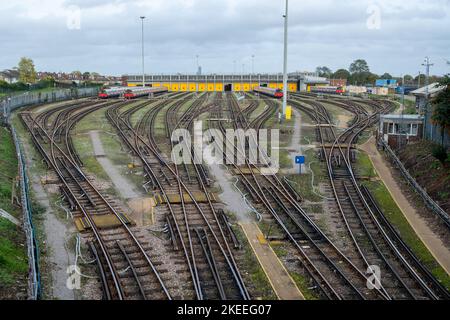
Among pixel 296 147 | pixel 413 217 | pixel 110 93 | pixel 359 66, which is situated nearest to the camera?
pixel 413 217

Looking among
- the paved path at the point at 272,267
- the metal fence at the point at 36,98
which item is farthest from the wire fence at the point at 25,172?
the paved path at the point at 272,267

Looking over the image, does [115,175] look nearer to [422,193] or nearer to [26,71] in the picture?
[422,193]

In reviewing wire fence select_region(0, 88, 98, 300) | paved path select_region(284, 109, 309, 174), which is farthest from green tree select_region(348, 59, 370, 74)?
paved path select_region(284, 109, 309, 174)

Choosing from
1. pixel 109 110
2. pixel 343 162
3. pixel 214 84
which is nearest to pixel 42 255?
pixel 343 162

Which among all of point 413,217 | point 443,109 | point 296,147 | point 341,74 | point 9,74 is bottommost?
point 413,217

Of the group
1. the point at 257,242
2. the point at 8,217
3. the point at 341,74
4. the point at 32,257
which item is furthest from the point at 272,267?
the point at 341,74

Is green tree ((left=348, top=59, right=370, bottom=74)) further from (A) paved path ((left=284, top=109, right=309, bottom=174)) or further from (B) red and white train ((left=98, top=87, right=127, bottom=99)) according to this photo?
(A) paved path ((left=284, top=109, right=309, bottom=174))

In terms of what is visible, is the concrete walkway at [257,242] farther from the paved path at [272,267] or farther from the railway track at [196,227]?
the railway track at [196,227]

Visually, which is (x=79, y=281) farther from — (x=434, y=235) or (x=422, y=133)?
(x=422, y=133)
